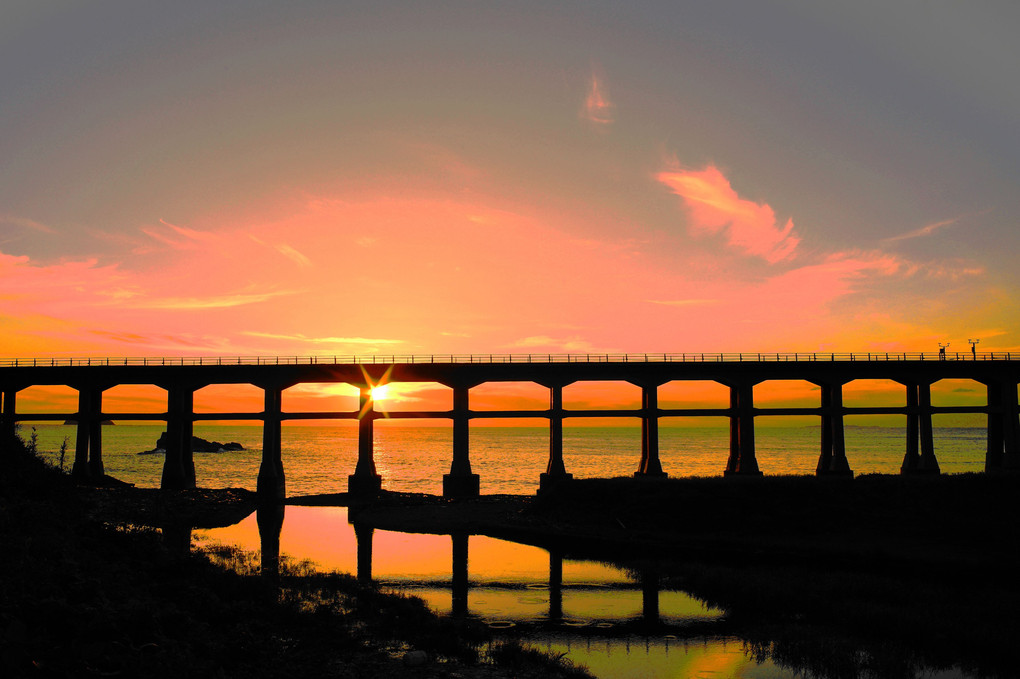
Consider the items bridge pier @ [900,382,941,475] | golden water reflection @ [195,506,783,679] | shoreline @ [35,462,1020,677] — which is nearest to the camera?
golden water reflection @ [195,506,783,679]

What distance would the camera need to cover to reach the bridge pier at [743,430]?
6216 cm

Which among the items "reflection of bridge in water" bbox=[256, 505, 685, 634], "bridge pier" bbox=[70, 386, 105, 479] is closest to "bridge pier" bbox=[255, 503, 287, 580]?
"reflection of bridge in water" bbox=[256, 505, 685, 634]

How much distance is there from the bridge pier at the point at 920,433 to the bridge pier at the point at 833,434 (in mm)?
7009

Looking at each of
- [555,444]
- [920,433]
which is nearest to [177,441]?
[555,444]

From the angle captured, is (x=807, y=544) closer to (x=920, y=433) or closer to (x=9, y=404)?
(x=920, y=433)

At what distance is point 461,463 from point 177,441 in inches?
953

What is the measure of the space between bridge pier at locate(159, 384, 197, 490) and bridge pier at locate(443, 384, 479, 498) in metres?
22.6

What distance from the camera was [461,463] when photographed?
60.0 meters

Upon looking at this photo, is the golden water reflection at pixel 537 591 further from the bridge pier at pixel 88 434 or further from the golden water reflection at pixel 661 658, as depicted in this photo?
the bridge pier at pixel 88 434

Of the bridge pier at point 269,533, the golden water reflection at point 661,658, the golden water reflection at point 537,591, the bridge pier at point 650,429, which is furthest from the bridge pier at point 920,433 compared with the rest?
the bridge pier at point 269,533

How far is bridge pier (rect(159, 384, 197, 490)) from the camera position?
2361 inches

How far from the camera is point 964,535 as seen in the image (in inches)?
1439

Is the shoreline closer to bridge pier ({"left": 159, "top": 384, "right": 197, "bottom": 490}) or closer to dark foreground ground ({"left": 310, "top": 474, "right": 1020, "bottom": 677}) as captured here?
dark foreground ground ({"left": 310, "top": 474, "right": 1020, "bottom": 677})

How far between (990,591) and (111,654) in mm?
29141
